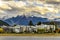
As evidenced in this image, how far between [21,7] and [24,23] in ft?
1.04

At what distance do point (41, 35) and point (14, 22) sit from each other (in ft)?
1.92

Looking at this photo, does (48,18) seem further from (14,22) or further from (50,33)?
(14,22)

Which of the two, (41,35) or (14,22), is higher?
(14,22)

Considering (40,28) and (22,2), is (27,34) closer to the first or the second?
(40,28)

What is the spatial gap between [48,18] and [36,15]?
242mm

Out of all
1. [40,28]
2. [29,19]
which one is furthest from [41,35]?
[29,19]

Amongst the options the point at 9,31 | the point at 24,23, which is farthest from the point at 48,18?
the point at 9,31

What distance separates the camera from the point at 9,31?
13.6ft

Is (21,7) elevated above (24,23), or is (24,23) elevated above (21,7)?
(21,7)

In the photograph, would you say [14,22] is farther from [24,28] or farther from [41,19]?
[41,19]

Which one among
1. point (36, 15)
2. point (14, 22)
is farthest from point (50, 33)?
point (14, 22)

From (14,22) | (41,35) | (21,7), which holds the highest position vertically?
(21,7)

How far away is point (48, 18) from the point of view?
13.5 ft

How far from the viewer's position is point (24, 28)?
13.5 feet
